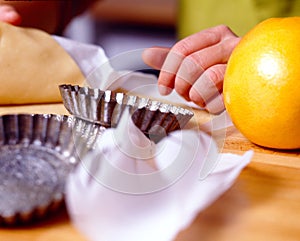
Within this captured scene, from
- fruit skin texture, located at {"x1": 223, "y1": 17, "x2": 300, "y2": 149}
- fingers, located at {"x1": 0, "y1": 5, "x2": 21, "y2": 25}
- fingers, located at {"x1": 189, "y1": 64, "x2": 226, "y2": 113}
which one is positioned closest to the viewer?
fruit skin texture, located at {"x1": 223, "y1": 17, "x2": 300, "y2": 149}

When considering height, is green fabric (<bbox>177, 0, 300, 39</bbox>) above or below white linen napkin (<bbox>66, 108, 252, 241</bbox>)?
below

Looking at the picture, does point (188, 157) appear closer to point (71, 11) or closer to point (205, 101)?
point (205, 101)

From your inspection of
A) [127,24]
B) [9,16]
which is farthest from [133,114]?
[127,24]

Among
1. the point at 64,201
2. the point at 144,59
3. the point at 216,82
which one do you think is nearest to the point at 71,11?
the point at 144,59

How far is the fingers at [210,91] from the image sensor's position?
72 centimetres

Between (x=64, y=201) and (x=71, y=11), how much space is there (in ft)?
2.91

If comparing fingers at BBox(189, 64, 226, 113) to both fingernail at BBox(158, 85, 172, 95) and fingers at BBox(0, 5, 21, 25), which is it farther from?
fingers at BBox(0, 5, 21, 25)

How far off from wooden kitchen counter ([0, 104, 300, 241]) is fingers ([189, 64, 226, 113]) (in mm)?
114

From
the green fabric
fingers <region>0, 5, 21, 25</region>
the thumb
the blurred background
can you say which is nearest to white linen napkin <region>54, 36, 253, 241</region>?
the thumb

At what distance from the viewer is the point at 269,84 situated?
23.0 inches

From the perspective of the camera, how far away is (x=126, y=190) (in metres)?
0.48

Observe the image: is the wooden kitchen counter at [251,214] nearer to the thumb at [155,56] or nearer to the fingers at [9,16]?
the thumb at [155,56]

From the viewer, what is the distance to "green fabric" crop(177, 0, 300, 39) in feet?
3.84

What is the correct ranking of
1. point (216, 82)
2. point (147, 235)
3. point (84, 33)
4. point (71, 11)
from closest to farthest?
point (147, 235) → point (216, 82) → point (71, 11) → point (84, 33)
